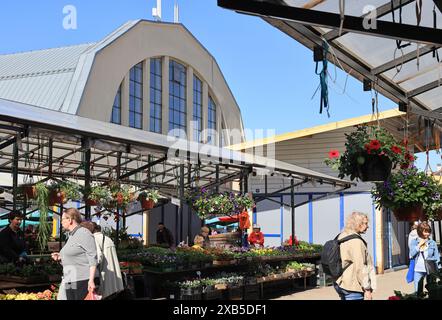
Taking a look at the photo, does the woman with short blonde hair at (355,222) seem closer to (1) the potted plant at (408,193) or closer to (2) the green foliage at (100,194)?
(1) the potted plant at (408,193)

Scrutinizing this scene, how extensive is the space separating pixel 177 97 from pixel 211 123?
13.1 ft

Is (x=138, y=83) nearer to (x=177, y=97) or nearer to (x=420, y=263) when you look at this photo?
(x=177, y=97)

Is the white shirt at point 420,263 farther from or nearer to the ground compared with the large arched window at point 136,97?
nearer to the ground

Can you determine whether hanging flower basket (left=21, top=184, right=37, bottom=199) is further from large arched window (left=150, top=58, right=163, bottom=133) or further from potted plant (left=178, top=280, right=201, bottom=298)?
large arched window (left=150, top=58, right=163, bottom=133)

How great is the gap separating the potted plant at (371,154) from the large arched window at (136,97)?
87.3 ft

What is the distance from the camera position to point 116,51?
3022 centimetres

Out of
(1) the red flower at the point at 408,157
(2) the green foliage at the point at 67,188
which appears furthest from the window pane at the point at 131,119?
(1) the red flower at the point at 408,157

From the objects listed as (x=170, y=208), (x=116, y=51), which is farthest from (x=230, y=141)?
(x=170, y=208)

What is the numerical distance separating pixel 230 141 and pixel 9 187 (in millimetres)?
26636

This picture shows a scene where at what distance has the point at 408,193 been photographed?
19.5ft

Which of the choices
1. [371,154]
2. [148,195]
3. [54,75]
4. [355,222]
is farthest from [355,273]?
[54,75]

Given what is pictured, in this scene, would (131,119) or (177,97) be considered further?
(177,97)

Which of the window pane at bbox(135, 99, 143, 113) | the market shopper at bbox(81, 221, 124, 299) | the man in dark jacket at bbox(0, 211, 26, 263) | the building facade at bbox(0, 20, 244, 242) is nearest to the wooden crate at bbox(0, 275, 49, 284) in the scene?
the man in dark jacket at bbox(0, 211, 26, 263)

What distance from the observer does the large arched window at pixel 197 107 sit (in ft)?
121
